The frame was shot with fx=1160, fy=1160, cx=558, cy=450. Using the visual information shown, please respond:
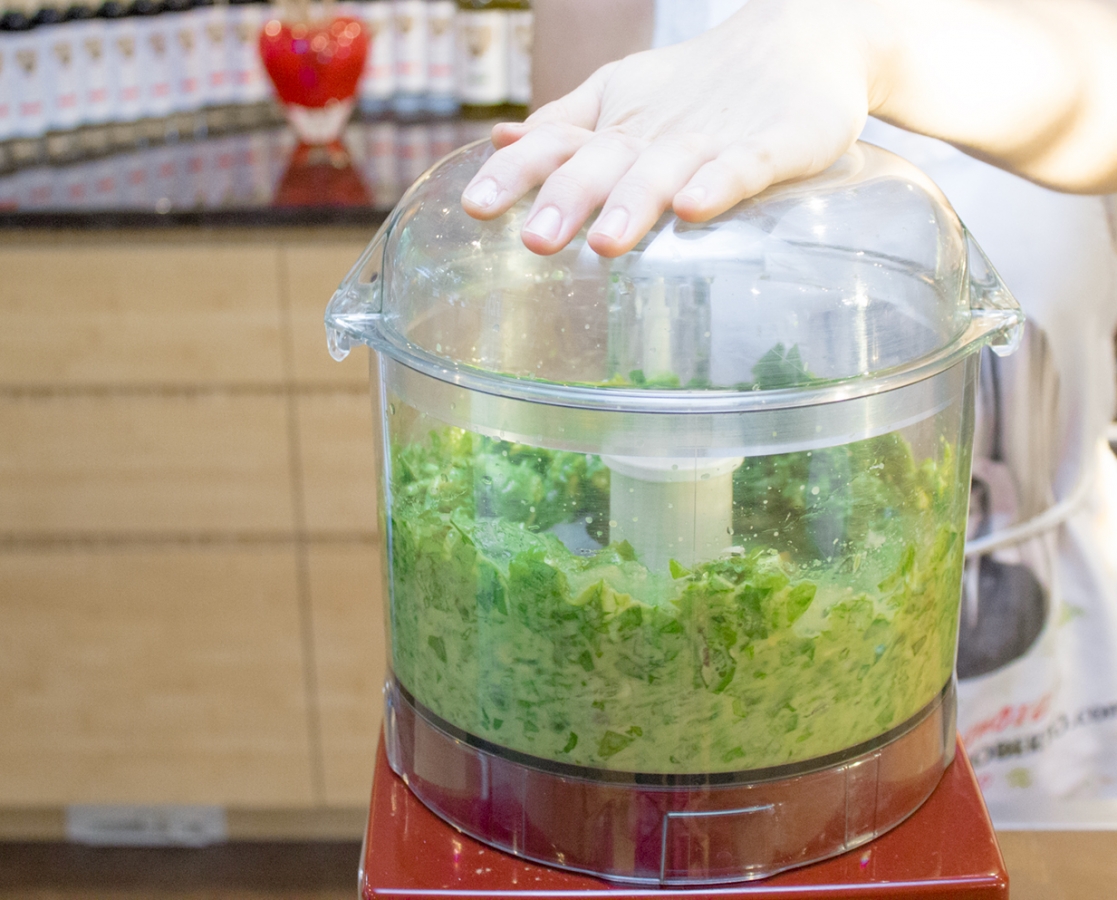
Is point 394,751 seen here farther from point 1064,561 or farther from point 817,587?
point 1064,561

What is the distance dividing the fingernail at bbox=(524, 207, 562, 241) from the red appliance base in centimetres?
26

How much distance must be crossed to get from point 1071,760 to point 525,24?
1410 mm

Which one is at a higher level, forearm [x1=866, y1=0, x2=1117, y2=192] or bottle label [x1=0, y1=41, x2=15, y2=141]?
forearm [x1=866, y1=0, x2=1117, y2=192]

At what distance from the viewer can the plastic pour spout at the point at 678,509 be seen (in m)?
0.45

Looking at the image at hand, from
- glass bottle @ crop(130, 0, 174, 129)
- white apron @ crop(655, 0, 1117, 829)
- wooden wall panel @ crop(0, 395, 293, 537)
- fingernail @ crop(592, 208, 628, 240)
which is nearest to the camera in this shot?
fingernail @ crop(592, 208, 628, 240)

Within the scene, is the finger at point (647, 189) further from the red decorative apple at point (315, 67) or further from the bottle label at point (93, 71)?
the bottle label at point (93, 71)

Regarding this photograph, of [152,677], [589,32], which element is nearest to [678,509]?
[589,32]

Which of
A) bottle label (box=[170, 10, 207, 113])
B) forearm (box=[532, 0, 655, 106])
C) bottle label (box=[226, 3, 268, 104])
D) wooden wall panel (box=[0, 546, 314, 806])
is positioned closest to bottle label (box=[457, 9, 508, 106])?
bottle label (box=[226, 3, 268, 104])

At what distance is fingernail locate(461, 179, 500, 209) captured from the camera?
46cm

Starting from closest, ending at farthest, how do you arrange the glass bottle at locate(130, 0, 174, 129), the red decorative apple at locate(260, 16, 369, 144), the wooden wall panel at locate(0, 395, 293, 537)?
the wooden wall panel at locate(0, 395, 293, 537) < the red decorative apple at locate(260, 16, 369, 144) < the glass bottle at locate(130, 0, 174, 129)

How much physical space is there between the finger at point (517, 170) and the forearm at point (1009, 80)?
16 centimetres

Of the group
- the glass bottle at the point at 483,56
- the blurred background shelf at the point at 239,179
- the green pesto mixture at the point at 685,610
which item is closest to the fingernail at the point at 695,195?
the green pesto mixture at the point at 685,610

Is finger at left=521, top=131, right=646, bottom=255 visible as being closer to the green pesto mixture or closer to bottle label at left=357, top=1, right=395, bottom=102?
the green pesto mixture

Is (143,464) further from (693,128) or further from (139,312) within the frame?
(693,128)
